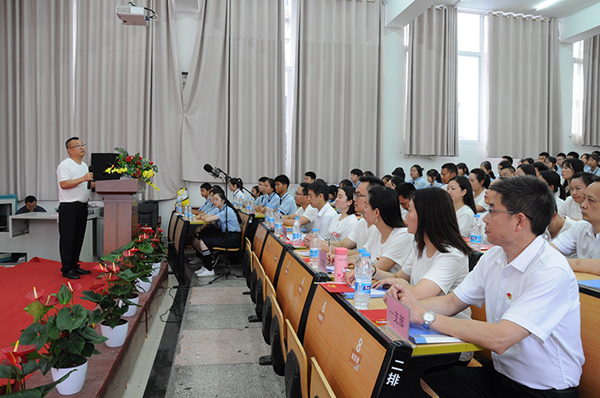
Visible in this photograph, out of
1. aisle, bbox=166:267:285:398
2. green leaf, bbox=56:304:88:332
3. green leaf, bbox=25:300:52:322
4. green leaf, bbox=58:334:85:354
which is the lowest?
aisle, bbox=166:267:285:398

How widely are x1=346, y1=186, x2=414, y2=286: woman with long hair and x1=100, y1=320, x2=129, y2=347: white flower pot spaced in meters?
1.49

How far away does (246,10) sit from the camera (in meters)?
7.14

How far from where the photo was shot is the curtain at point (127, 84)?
682 centimetres

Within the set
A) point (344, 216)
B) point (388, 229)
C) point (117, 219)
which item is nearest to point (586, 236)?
point (388, 229)

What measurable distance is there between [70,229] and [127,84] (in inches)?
151

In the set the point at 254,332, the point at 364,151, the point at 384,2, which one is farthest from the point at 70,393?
the point at 384,2

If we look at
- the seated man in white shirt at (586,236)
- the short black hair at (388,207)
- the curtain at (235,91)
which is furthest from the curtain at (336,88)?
the seated man in white shirt at (586,236)

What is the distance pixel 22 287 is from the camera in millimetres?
3686

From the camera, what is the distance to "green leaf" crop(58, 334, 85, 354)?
158cm

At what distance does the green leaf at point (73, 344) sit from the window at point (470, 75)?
26.5ft

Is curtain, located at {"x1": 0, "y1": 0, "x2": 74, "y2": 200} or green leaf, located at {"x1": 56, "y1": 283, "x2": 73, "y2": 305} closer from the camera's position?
green leaf, located at {"x1": 56, "y1": 283, "x2": 73, "y2": 305}

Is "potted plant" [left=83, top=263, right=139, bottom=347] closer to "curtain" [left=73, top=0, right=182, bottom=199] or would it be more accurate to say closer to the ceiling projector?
the ceiling projector

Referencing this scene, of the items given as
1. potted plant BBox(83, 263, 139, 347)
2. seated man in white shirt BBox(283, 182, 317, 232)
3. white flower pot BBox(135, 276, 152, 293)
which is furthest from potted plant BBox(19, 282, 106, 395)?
seated man in white shirt BBox(283, 182, 317, 232)

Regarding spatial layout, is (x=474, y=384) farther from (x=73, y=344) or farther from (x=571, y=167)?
(x=571, y=167)
